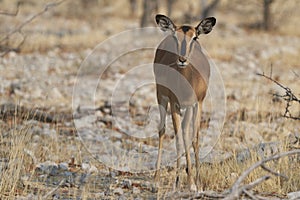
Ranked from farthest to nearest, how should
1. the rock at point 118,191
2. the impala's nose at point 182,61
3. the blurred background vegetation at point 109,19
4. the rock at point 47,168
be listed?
1. the blurred background vegetation at point 109,19
2. the rock at point 47,168
3. the impala's nose at point 182,61
4. the rock at point 118,191

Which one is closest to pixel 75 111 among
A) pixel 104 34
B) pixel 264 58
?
pixel 264 58

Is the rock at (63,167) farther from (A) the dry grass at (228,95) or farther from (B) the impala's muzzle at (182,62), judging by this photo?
(B) the impala's muzzle at (182,62)

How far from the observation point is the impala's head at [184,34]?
19.6 feet

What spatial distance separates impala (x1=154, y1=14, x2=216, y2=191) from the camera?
20.4 ft

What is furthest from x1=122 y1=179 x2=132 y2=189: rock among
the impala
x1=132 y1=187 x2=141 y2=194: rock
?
the impala

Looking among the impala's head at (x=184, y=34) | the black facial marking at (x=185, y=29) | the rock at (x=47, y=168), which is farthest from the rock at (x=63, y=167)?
the black facial marking at (x=185, y=29)

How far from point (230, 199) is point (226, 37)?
18385 mm

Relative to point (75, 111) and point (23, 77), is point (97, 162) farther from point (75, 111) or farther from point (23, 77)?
point (23, 77)

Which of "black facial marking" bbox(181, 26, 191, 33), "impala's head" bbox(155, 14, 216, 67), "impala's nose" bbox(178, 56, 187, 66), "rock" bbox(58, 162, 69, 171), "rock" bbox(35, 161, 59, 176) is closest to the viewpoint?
"impala's nose" bbox(178, 56, 187, 66)

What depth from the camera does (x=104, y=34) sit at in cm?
2116

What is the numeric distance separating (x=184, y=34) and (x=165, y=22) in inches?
12.3

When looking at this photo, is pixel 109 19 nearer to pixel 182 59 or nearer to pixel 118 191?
pixel 182 59

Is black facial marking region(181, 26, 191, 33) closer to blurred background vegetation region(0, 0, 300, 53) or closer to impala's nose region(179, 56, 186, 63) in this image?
impala's nose region(179, 56, 186, 63)

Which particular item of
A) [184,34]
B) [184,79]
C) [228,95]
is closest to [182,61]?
[184,34]
